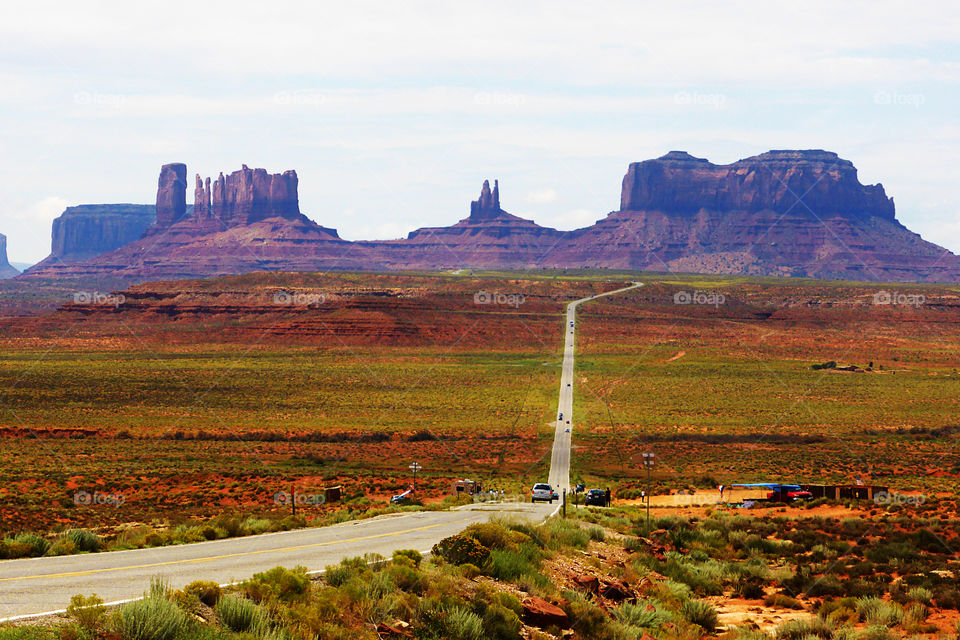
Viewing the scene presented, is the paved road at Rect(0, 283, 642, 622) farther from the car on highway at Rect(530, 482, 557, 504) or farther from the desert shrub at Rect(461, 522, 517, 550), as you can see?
the car on highway at Rect(530, 482, 557, 504)

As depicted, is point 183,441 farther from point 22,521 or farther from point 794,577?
point 794,577

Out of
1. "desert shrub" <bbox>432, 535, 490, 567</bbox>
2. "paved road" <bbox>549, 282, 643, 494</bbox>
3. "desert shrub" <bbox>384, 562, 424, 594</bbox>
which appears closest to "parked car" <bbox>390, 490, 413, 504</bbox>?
"paved road" <bbox>549, 282, 643, 494</bbox>

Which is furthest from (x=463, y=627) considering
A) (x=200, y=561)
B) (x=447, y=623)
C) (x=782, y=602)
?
(x=782, y=602)

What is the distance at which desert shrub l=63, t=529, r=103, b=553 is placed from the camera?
16828 millimetres

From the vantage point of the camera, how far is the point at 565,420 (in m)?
64.4

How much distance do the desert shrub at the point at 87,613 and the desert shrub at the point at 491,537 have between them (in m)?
7.55

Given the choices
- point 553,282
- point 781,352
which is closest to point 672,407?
point 781,352

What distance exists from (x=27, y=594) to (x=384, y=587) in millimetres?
4568

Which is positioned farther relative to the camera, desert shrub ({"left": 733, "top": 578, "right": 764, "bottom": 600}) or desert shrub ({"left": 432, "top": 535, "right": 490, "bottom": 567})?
desert shrub ({"left": 733, "top": 578, "right": 764, "bottom": 600})

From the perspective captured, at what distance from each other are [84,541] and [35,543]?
971 mm

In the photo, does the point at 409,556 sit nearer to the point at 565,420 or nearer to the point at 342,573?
the point at 342,573

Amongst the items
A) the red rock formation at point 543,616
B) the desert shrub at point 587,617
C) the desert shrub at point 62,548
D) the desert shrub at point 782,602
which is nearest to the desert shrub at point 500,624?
the red rock formation at point 543,616

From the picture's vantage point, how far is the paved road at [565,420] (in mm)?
43438

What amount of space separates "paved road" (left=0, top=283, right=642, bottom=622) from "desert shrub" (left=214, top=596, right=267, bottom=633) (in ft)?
5.30
